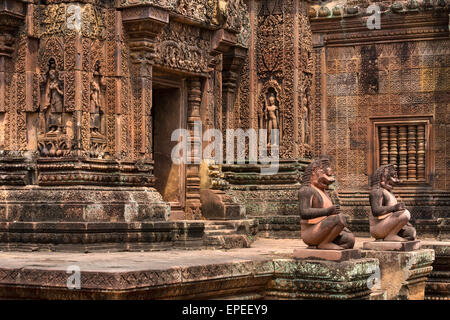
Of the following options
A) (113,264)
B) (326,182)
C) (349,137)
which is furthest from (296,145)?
(113,264)

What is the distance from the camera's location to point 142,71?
13766mm

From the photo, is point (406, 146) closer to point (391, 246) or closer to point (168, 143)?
point (168, 143)

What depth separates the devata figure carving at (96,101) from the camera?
13.2 meters

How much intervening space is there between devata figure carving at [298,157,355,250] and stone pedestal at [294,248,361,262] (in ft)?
0.30

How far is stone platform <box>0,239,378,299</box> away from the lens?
343 inches

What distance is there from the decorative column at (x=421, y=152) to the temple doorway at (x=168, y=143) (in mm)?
5225

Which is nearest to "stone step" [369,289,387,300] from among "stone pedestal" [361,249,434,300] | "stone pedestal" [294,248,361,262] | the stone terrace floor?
"stone pedestal" [361,249,434,300]

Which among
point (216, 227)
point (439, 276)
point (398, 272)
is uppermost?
point (216, 227)

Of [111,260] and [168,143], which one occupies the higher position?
[168,143]

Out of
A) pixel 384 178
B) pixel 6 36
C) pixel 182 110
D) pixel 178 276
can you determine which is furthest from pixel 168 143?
pixel 178 276

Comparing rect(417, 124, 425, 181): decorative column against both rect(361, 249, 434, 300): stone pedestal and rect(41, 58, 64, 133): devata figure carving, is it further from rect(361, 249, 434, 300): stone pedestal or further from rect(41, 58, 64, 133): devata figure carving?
Answer: rect(41, 58, 64, 133): devata figure carving

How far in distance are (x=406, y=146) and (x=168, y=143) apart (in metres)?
5.32

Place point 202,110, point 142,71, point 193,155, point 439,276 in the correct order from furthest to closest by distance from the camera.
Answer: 1. point 202,110
2. point 193,155
3. point 142,71
4. point 439,276
